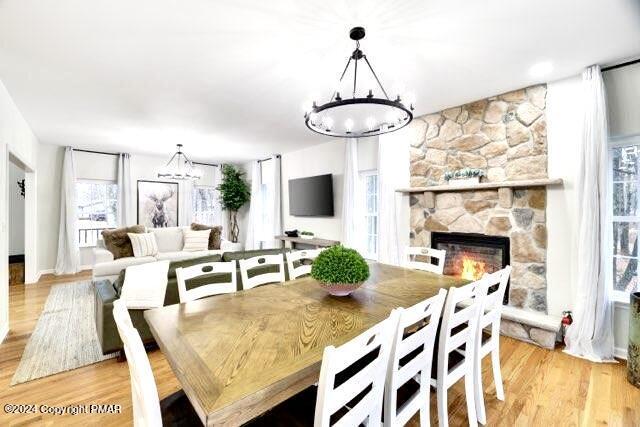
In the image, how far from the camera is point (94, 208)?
6.54m

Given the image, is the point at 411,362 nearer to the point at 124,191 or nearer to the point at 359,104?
the point at 359,104

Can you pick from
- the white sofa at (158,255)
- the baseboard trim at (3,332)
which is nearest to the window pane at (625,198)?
the white sofa at (158,255)

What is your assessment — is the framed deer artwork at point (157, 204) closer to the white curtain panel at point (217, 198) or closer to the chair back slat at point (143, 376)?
the white curtain panel at point (217, 198)

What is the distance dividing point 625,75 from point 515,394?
113 inches

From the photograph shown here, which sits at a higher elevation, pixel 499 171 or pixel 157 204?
pixel 499 171

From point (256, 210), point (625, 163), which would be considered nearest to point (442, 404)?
point (625, 163)

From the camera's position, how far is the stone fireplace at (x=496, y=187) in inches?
121

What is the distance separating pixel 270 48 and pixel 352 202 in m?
3.02

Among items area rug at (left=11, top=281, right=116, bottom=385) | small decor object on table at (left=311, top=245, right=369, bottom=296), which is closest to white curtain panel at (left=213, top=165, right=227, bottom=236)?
area rug at (left=11, top=281, right=116, bottom=385)

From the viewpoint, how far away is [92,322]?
11.3 ft

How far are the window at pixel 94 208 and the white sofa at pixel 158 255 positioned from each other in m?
1.16

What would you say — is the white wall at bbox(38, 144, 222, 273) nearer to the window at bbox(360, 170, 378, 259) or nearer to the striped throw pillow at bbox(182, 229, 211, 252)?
the striped throw pillow at bbox(182, 229, 211, 252)

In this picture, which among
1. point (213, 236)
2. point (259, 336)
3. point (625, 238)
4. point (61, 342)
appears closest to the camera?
point (259, 336)

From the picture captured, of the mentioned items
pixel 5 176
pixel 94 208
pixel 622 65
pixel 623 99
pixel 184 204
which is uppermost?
pixel 622 65
